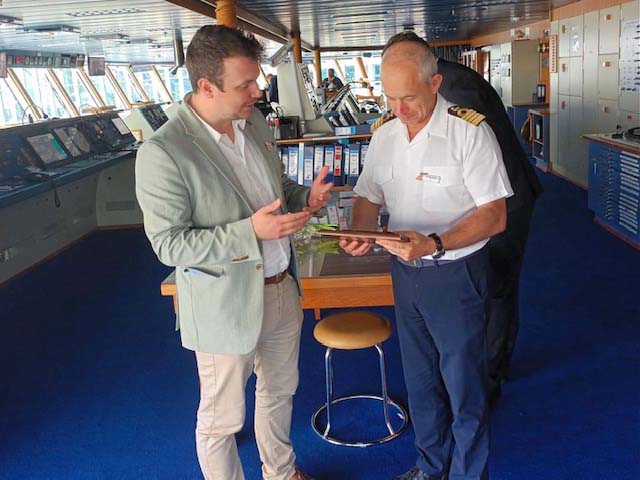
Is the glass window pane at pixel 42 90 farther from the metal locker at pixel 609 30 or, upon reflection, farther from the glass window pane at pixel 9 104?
the metal locker at pixel 609 30

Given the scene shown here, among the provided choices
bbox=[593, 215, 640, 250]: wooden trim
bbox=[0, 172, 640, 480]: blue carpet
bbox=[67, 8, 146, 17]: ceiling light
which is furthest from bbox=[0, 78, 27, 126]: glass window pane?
bbox=[593, 215, 640, 250]: wooden trim

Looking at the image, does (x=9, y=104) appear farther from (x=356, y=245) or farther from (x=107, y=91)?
(x=356, y=245)

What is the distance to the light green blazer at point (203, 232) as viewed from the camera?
1963mm

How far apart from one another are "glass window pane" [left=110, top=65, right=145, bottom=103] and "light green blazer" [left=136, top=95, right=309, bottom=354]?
19115mm

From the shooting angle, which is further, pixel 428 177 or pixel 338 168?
pixel 338 168

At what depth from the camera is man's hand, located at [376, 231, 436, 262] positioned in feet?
6.73

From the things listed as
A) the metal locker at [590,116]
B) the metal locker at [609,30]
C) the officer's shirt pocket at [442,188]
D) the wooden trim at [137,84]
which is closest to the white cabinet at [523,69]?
the metal locker at [590,116]

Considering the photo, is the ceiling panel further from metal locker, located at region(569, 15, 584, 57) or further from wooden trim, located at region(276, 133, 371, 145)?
wooden trim, located at region(276, 133, 371, 145)

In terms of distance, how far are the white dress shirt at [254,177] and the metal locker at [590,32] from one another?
7387 mm

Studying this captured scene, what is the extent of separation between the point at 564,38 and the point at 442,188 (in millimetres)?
8543

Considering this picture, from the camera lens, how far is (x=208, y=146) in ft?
6.76

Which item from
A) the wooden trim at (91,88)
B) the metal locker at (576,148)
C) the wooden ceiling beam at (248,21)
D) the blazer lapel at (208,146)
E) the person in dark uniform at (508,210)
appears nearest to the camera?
the blazer lapel at (208,146)

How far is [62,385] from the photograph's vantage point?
13.3 feet

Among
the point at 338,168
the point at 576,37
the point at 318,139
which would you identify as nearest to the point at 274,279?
the point at 338,168
